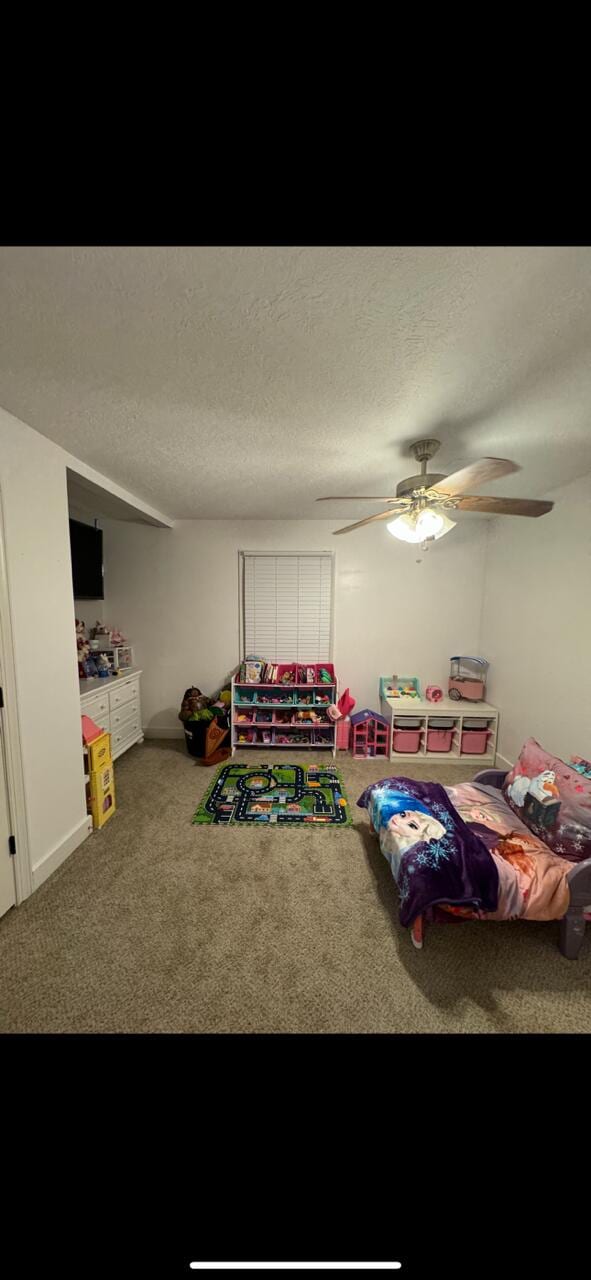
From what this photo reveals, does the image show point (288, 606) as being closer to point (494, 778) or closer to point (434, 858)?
point (494, 778)

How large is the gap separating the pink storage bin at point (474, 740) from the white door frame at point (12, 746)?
3287 millimetres

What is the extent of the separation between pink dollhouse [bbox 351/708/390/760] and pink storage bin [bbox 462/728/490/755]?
707 millimetres

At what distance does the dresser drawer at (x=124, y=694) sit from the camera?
3045 millimetres

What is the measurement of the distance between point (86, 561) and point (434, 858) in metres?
3.44

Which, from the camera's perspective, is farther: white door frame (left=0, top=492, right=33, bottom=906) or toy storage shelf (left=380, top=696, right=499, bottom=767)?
toy storage shelf (left=380, top=696, right=499, bottom=767)

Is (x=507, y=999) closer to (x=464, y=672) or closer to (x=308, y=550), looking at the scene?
→ (x=464, y=672)

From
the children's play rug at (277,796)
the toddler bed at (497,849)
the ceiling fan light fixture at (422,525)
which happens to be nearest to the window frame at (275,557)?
the children's play rug at (277,796)

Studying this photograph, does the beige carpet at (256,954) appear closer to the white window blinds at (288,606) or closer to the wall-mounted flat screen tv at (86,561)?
the white window blinds at (288,606)

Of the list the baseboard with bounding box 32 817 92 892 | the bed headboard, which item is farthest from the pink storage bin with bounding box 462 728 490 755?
the baseboard with bounding box 32 817 92 892

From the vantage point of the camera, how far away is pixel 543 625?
2.72 meters

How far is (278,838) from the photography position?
85.8 inches

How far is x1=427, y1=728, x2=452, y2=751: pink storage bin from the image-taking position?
334 centimetres

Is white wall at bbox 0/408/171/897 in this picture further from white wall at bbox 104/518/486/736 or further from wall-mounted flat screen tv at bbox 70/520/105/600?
white wall at bbox 104/518/486/736

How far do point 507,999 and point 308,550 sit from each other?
3237 mm
